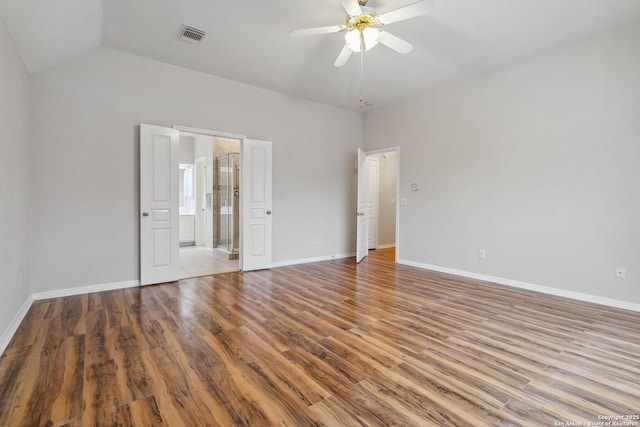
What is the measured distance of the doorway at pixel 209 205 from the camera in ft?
19.2

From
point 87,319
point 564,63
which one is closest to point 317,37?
point 564,63

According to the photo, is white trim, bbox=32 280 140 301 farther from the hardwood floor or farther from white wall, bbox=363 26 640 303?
white wall, bbox=363 26 640 303

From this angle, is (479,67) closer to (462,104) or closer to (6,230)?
(462,104)

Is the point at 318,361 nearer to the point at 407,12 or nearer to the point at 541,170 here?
the point at 407,12

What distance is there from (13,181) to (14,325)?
124 cm

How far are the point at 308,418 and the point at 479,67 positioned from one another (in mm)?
4657

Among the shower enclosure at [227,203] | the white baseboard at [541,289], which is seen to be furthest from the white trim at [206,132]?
the white baseboard at [541,289]

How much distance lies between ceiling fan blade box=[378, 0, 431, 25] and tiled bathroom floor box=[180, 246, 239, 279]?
4.09 metres

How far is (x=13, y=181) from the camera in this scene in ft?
8.70

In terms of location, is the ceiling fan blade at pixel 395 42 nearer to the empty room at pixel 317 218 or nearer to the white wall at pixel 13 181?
the empty room at pixel 317 218

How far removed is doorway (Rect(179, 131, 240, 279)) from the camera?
584cm

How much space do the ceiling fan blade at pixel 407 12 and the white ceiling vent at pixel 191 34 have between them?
2.02m

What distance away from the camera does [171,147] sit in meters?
4.15

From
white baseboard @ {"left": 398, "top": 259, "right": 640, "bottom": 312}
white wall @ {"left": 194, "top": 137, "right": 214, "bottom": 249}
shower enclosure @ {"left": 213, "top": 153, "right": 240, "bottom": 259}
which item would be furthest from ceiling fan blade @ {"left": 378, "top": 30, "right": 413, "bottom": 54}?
white wall @ {"left": 194, "top": 137, "right": 214, "bottom": 249}
